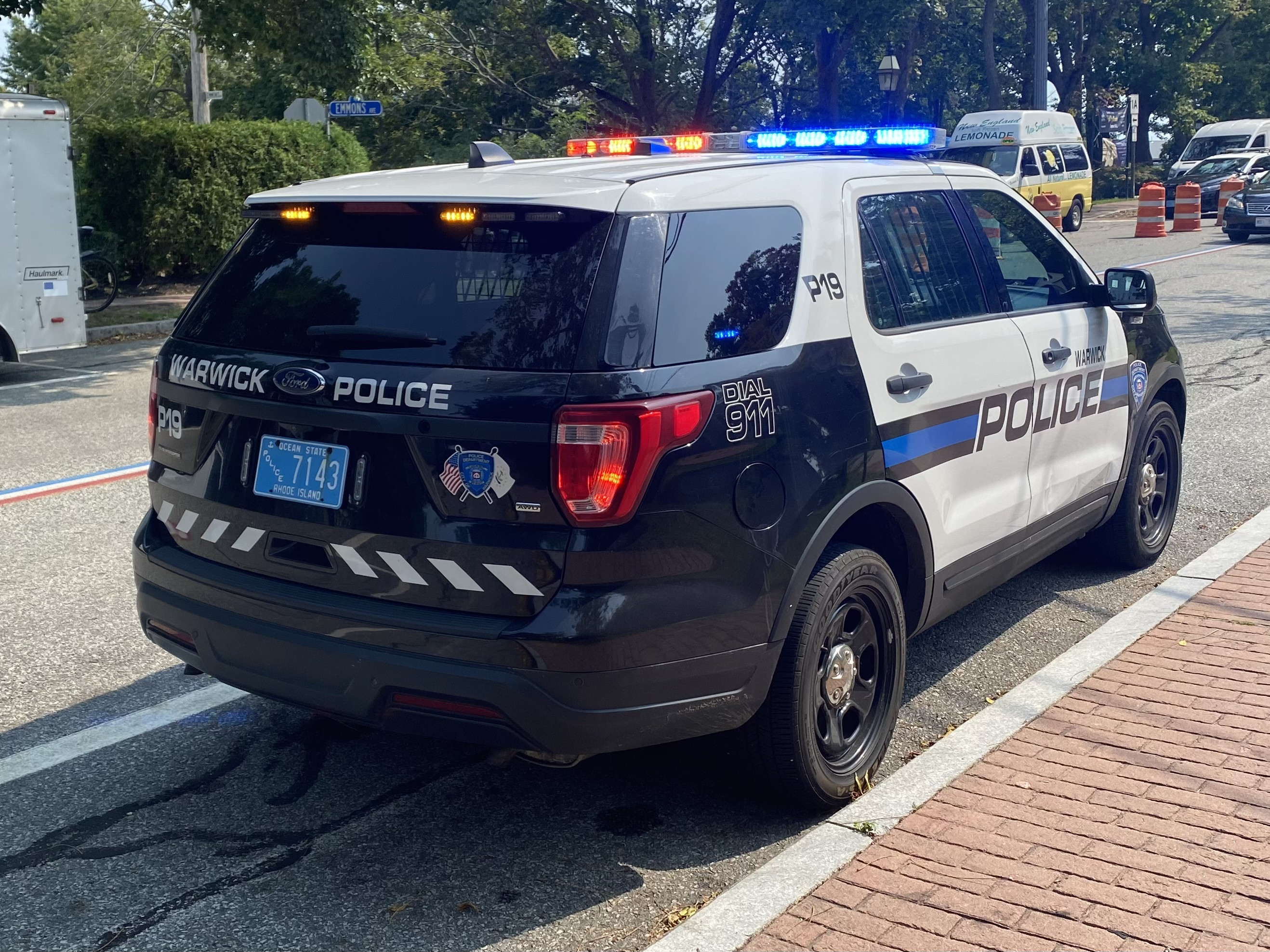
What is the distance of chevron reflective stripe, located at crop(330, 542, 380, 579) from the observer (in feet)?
11.1

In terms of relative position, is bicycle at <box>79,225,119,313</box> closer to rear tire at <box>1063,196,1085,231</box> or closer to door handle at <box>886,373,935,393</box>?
door handle at <box>886,373,935,393</box>

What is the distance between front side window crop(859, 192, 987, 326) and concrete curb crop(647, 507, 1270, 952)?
1348 millimetres

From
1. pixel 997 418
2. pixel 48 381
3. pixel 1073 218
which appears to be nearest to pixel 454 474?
pixel 997 418

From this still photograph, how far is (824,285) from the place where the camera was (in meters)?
3.88

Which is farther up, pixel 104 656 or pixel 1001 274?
pixel 1001 274

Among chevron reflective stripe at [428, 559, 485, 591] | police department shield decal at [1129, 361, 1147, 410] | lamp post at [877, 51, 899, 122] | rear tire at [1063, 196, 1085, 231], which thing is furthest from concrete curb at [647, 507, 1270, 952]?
lamp post at [877, 51, 899, 122]

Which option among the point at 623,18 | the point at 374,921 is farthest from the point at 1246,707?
the point at 623,18

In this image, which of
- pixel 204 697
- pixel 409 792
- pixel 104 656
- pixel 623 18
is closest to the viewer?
pixel 409 792

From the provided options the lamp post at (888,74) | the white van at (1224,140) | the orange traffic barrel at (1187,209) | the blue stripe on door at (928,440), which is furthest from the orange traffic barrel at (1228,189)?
the blue stripe on door at (928,440)

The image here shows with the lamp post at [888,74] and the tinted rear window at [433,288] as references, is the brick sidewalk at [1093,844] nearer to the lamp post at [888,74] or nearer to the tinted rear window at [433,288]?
the tinted rear window at [433,288]

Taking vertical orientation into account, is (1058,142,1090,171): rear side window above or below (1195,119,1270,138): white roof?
below

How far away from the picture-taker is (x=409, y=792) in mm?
4016

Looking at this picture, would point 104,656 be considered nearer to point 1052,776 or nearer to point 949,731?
point 949,731

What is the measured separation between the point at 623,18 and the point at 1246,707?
102 ft
